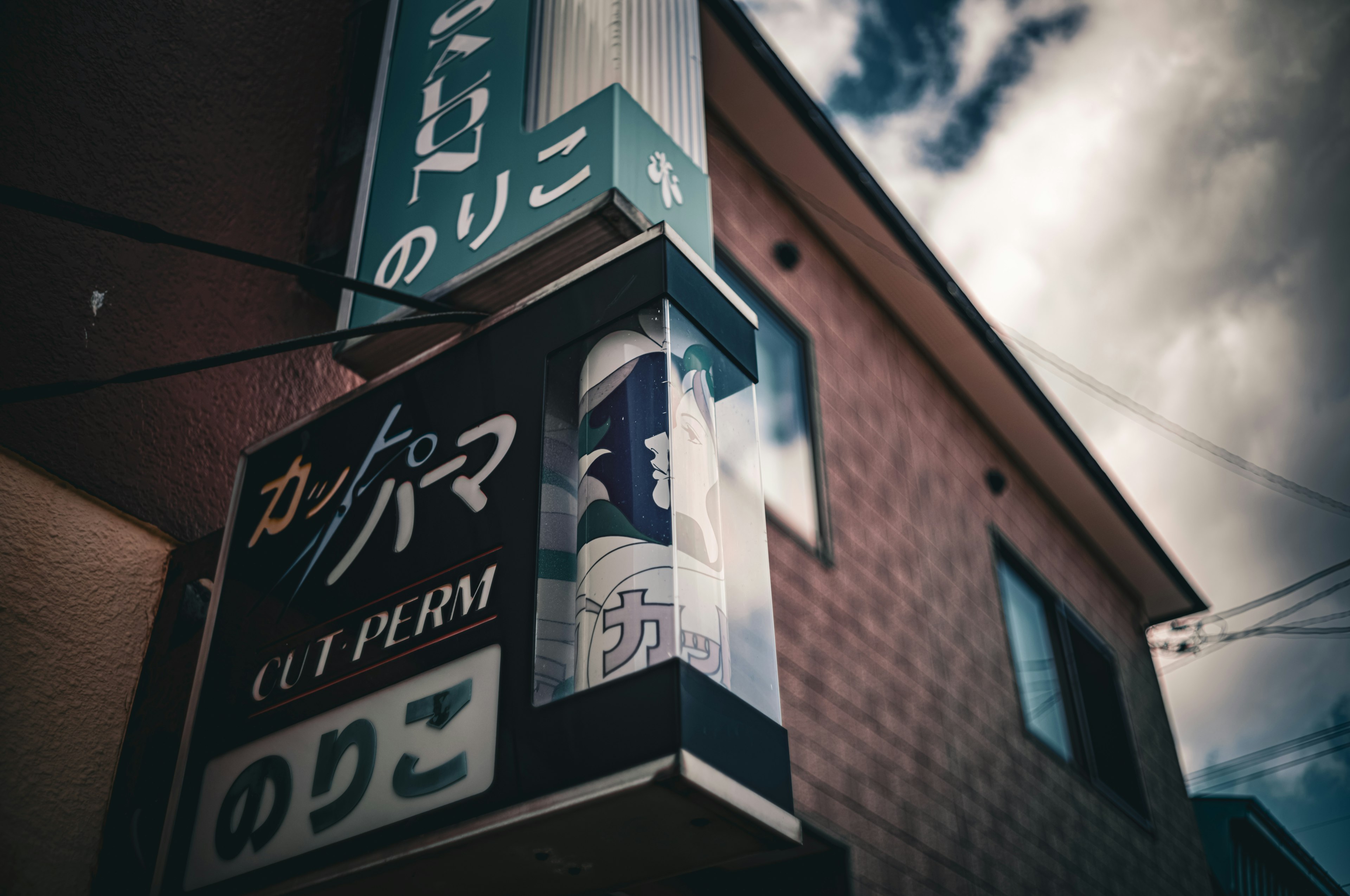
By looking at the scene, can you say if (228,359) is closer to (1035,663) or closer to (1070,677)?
(1035,663)

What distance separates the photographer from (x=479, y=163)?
3600 mm

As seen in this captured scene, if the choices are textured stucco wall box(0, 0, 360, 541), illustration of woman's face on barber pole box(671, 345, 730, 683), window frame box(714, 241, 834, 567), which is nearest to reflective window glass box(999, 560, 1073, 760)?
window frame box(714, 241, 834, 567)

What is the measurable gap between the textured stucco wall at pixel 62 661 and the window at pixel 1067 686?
6224 millimetres

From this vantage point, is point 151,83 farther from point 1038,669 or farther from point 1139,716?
point 1139,716

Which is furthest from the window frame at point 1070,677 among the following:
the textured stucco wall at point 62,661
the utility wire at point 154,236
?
the textured stucco wall at point 62,661

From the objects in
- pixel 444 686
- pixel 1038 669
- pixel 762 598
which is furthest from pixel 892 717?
pixel 444 686

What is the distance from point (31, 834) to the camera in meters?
2.80

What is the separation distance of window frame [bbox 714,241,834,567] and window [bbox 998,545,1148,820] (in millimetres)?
2737

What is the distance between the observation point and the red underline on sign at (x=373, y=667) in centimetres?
233

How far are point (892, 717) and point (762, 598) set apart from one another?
3.71 meters

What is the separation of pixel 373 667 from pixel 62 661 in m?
1.19

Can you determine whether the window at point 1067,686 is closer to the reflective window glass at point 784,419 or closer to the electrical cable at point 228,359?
the reflective window glass at point 784,419

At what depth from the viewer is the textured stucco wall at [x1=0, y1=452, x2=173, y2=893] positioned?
9.25 ft

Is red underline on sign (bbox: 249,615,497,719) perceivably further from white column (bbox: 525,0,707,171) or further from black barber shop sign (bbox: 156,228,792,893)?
white column (bbox: 525,0,707,171)
